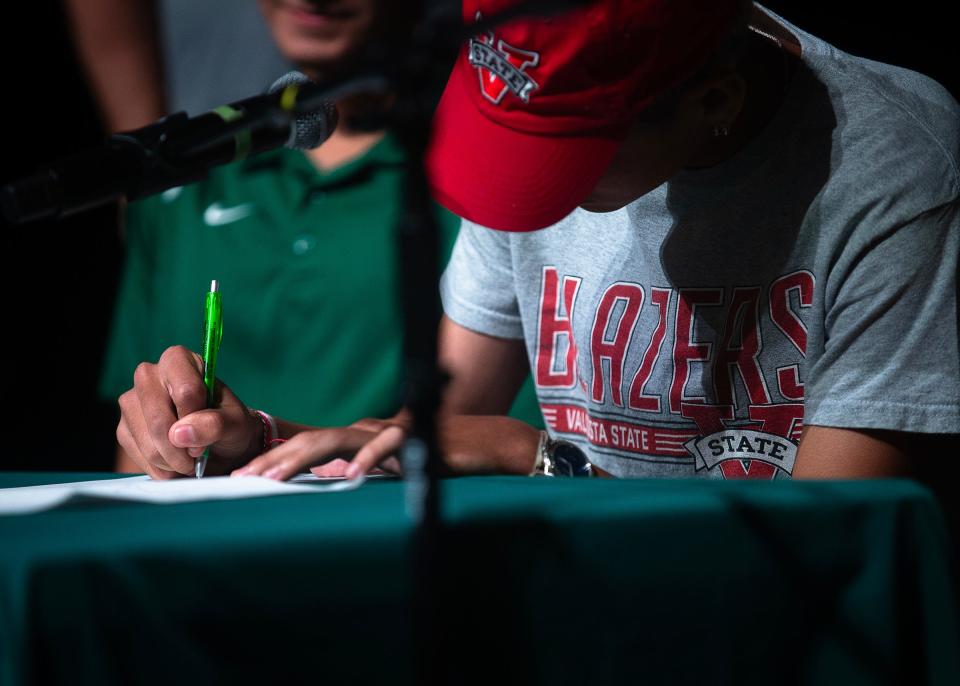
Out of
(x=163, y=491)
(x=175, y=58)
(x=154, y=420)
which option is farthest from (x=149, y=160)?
(x=175, y=58)

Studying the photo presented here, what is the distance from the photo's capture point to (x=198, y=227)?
2266 millimetres

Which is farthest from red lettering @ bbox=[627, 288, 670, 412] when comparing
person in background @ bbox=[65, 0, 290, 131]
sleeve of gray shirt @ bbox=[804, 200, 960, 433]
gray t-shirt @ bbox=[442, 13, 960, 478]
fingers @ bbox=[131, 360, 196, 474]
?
person in background @ bbox=[65, 0, 290, 131]

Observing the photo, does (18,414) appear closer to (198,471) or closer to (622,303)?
(198,471)

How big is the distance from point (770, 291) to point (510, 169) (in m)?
0.40

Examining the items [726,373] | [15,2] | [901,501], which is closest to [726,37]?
[726,373]

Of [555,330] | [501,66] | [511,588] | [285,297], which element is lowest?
[511,588]

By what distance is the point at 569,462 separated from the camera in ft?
4.03

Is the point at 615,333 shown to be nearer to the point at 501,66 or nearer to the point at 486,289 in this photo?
the point at 486,289

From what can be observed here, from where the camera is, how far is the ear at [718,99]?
3.59ft

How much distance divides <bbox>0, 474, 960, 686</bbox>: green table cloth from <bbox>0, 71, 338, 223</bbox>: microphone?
9.0 inches

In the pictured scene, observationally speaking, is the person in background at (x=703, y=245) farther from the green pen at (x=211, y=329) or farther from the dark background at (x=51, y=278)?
the dark background at (x=51, y=278)

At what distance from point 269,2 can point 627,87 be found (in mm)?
1413

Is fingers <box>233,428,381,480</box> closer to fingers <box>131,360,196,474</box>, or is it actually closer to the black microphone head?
fingers <box>131,360,196,474</box>

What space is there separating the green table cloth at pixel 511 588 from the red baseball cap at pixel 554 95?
0.43 m
